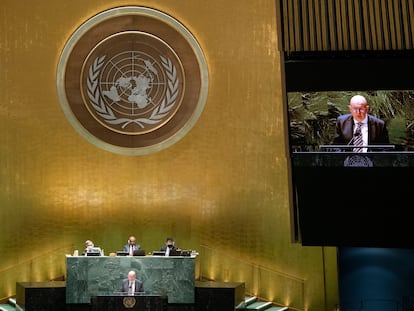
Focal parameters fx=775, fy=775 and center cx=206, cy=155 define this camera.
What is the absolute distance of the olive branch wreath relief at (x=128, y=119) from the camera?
12570mm

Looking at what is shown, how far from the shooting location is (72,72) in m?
12.5

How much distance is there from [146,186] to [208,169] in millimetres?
1035

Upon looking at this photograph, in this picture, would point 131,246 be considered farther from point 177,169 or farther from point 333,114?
point 333,114

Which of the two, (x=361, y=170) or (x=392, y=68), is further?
(x=392, y=68)

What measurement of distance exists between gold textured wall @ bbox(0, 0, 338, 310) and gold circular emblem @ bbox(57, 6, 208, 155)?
6.4 inches

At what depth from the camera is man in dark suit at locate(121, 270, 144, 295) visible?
1037cm

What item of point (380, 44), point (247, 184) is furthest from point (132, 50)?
point (380, 44)

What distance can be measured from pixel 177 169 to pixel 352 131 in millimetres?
2928

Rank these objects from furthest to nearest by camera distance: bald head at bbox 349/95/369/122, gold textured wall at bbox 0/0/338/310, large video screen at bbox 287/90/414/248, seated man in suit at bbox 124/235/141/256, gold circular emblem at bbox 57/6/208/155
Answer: gold circular emblem at bbox 57/6/208/155 < gold textured wall at bbox 0/0/338/310 < bald head at bbox 349/95/369/122 < seated man in suit at bbox 124/235/141/256 < large video screen at bbox 287/90/414/248

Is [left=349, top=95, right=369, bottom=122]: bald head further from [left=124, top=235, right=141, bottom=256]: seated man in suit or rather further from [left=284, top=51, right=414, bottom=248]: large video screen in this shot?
[left=124, top=235, right=141, bottom=256]: seated man in suit

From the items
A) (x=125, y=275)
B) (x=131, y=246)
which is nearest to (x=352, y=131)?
(x=131, y=246)

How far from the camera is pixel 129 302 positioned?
392 inches

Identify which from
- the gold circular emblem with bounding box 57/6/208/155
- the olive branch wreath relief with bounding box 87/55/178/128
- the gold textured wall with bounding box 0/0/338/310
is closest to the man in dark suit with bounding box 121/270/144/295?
the gold textured wall with bounding box 0/0/338/310

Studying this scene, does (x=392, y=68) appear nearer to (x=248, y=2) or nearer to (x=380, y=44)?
(x=380, y=44)
